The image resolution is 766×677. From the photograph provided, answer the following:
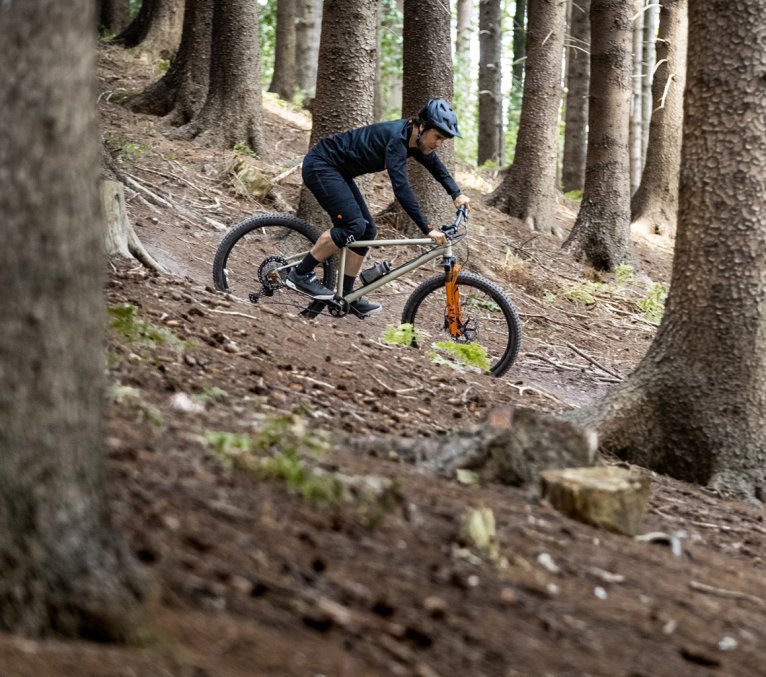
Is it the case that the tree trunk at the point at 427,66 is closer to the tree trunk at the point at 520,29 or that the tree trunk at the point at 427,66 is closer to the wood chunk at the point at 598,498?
the wood chunk at the point at 598,498

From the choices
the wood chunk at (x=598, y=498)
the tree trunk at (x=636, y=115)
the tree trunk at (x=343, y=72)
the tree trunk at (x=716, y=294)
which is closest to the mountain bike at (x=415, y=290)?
the tree trunk at (x=343, y=72)

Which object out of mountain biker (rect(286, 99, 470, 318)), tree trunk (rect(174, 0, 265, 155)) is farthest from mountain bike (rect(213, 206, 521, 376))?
tree trunk (rect(174, 0, 265, 155))

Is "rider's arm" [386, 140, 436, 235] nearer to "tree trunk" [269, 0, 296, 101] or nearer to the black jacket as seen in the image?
the black jacket

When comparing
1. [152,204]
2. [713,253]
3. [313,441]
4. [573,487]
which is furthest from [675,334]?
[152,204]

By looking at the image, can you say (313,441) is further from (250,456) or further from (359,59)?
(359,59)

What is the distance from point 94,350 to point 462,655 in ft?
4.68

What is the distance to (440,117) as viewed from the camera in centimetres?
776

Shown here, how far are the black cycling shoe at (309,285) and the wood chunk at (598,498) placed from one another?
4098 mm

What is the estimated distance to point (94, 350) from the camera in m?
2.66

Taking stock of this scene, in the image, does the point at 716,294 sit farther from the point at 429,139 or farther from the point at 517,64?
the point at 517,64

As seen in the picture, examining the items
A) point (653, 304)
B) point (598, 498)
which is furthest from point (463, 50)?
point (598, 498)

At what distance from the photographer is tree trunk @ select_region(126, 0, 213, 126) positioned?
48.9ft

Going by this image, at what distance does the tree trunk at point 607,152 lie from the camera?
14984mm

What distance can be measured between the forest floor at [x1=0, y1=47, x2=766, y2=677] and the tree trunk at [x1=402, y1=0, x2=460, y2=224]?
5.14 m
